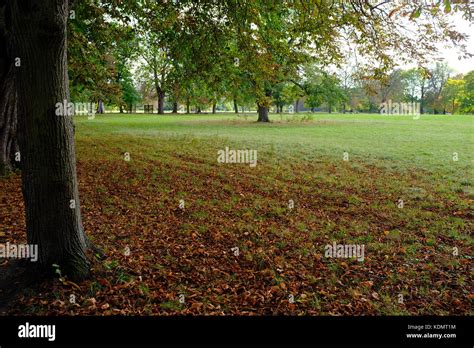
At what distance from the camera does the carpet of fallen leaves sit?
4.53 meters

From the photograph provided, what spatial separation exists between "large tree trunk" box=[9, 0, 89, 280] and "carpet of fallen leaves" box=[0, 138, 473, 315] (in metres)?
0.48

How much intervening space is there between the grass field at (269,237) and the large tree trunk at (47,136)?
0.56 meters

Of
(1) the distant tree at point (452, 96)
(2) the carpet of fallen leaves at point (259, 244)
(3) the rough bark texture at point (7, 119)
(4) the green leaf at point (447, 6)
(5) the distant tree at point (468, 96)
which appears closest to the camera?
(2) the carpet of fallen leaves at point (259, 244)

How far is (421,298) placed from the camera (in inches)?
187

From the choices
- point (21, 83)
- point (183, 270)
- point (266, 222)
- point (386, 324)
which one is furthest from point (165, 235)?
point (386, 324)

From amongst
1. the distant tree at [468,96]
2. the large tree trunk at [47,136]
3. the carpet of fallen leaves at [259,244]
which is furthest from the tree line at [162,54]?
the distant tree at [468,96]

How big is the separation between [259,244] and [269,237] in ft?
1.27

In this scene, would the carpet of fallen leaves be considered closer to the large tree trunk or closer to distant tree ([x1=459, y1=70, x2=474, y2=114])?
the large tree trunk

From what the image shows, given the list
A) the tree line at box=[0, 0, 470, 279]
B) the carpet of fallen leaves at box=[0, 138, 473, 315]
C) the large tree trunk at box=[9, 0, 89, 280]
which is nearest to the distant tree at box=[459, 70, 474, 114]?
the carpet of fallen leaves at box=[0, 138, 473, 315]

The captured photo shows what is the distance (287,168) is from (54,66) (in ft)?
32.7

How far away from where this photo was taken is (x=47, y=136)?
4395 millimetres

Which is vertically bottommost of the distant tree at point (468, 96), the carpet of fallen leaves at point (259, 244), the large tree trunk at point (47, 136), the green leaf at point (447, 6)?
the carpet of fallen leaves at point (259, 244)

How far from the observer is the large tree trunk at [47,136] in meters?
4.16

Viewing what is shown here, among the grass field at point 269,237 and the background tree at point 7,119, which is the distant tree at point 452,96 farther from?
the background tree at point 7,119
